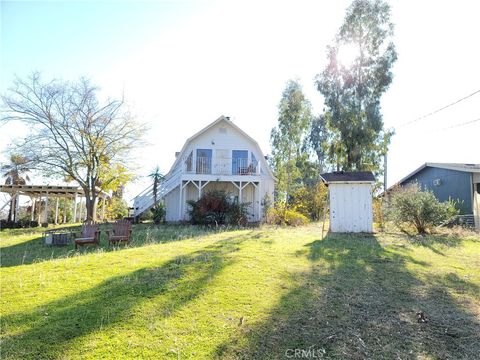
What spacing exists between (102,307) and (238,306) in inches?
77.0

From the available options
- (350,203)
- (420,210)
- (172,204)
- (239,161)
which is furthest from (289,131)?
(420,210)

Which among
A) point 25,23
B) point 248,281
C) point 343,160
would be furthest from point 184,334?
point 343,160

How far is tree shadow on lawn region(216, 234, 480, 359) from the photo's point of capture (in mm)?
3695

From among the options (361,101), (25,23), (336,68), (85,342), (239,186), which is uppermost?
(336,68)

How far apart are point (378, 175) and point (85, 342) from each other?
23.7 m

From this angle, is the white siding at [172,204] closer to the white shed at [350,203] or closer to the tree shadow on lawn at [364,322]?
the white shed at [350,203]

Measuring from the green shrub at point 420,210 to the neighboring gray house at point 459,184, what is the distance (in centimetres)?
501

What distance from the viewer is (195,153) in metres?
22.3

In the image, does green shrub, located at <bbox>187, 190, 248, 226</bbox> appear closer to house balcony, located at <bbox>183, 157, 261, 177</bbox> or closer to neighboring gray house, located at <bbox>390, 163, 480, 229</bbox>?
house balcony, located at <bbox>183, 157, 261, 177</bbox>

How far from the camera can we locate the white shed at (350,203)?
14.2 metres

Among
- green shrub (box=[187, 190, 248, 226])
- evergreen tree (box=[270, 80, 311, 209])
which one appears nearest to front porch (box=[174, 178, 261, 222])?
green shrub (box=[187, 190, 248, 226])

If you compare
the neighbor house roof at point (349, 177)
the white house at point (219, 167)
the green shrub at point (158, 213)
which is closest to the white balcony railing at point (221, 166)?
the white house at point (219, 167)

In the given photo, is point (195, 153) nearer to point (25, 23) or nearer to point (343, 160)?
point (343, 160)

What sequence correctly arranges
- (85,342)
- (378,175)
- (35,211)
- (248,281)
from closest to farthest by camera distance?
(85,342) → (248,281) → (378,175) → (35,211)
